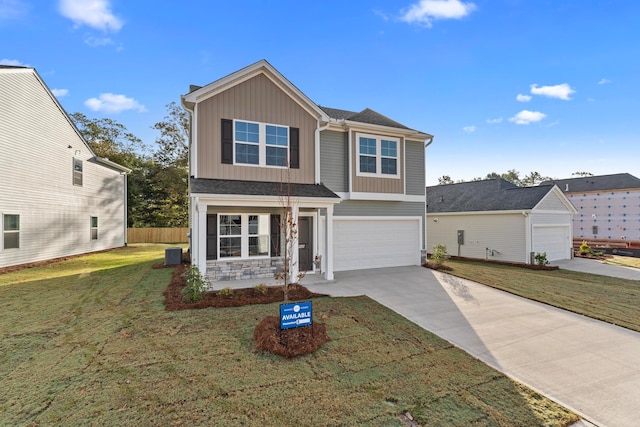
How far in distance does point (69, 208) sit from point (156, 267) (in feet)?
25.6

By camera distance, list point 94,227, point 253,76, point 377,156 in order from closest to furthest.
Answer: point 253,76, point 377,156, point 94,227

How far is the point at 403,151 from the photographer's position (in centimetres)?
1218

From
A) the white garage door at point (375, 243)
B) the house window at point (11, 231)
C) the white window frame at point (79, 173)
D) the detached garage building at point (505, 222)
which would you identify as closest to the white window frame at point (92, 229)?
the white window frame at point (79, 173)

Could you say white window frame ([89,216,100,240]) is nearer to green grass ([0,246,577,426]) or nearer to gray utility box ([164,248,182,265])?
gray utility box ([164,248,182,265])

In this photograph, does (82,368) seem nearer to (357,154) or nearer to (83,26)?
(357,154)

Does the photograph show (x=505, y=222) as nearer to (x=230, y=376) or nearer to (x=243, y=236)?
(x=243, y=236)

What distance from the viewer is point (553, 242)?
17.0 meters

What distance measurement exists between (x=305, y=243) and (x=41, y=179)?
13.0 m

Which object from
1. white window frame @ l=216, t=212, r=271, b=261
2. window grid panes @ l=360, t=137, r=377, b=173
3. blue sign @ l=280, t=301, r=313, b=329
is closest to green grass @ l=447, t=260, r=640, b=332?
window grid panes @ l=360, t=137, r=377, b=173

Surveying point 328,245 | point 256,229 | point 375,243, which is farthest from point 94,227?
point 375,243

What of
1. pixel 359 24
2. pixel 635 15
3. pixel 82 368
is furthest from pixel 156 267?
pixel 635 15

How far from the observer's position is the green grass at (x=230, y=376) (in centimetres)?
330

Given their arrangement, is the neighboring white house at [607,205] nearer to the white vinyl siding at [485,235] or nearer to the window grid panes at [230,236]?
the white vinyl siding at [485,235]

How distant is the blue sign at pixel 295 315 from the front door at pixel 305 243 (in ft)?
18.7
